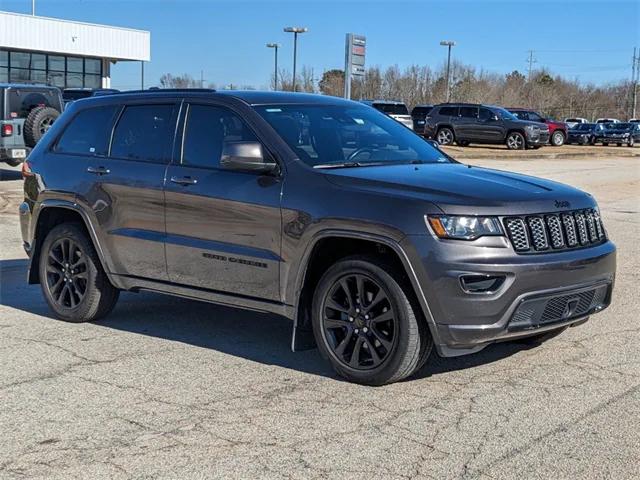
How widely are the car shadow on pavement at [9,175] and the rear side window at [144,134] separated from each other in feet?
45.9

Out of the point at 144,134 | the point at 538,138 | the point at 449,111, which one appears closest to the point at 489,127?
the point at 449,111

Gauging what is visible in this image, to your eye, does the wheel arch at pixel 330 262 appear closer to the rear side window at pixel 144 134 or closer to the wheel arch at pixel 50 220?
the rear side window at pixel 144 134

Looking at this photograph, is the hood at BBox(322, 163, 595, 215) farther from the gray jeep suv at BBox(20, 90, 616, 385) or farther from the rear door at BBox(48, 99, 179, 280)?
the rear door at BBox(48, 99, 179, 280)

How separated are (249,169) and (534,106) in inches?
3817

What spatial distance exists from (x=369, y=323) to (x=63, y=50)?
1815 inches

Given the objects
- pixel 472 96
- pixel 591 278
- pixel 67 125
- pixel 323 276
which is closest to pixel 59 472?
pixel 323 276

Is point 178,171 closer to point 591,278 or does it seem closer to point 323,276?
point 323,276

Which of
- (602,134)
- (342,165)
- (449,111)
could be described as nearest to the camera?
(342,165)

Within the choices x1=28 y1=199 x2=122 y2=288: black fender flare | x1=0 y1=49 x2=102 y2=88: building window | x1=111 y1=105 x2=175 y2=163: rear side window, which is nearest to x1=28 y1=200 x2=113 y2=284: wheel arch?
x1=28 y1=199 x2=122 y2=288: black fender flare

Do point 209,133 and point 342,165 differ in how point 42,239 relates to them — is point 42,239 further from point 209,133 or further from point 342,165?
point 342,165

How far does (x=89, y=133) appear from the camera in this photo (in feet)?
23.5

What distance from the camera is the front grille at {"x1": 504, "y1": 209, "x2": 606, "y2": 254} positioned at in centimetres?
514

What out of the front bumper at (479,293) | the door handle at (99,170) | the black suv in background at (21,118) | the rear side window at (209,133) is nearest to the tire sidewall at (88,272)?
the door handle at (99,170)

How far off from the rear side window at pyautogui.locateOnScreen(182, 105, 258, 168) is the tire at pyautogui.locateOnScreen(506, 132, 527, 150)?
32255 millimetres
